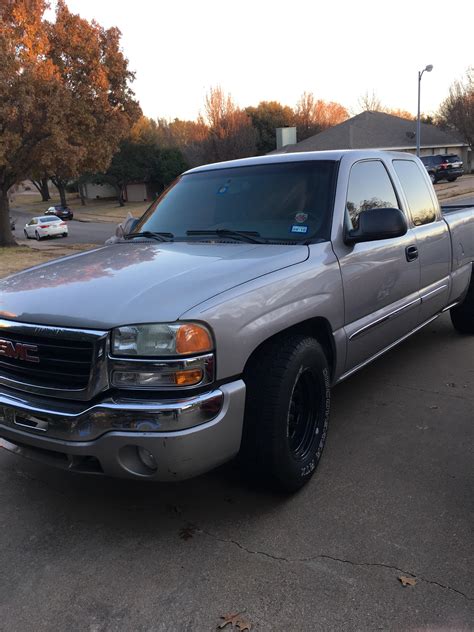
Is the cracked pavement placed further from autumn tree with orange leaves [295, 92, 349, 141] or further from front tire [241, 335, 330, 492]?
autumn tree with orange leaves [295, 92, 349, 141]

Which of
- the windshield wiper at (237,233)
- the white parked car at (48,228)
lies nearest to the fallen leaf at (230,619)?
the windshield wiper at (237,233)

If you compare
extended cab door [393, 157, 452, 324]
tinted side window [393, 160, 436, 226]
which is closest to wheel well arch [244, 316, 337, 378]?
extended cab door [393, 157, 452, 324]

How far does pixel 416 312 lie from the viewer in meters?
4.54

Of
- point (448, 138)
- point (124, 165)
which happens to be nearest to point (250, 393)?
point (448, 138)

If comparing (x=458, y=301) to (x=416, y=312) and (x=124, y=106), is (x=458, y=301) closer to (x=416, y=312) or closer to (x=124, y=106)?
(x=416, y=312)

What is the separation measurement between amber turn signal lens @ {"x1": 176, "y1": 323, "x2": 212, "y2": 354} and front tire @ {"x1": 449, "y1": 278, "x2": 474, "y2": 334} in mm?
4291

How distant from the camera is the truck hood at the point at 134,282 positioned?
2.57 m

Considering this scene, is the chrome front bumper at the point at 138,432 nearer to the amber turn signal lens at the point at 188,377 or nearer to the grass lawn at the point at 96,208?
the amber turn signal lens at the point at 188,377

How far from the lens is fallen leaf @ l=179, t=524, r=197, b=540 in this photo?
9.32ft

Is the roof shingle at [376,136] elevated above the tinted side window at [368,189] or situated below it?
above

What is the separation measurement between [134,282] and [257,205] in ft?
4.41

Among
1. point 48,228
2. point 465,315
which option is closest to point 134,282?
point 465,315

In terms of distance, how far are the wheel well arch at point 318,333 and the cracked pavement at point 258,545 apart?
2.23 feet

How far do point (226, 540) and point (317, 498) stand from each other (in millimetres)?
606
